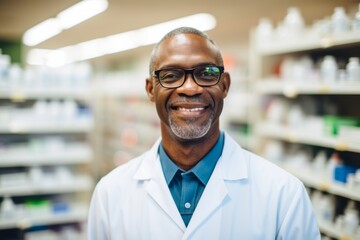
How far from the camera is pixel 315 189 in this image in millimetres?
3154

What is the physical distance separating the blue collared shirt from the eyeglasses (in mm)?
304

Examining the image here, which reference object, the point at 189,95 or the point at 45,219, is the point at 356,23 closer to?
the point at 189,95

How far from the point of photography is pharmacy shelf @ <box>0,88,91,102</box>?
13.1ft

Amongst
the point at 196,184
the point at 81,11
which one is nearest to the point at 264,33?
the point at 196,184

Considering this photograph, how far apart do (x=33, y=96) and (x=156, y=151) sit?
294 cm

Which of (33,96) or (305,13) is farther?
(305,13)

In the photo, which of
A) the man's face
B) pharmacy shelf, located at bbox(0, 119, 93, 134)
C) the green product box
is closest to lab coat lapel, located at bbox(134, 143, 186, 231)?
the man's face

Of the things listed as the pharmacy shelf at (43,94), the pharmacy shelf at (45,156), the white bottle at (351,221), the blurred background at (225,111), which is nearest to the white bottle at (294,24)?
the blurred background at (225,111)

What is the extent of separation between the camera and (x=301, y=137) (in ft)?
10.3

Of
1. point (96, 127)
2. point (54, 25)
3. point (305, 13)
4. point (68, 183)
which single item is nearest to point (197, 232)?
point (68, 183)

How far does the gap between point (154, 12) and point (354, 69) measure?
4576 mm

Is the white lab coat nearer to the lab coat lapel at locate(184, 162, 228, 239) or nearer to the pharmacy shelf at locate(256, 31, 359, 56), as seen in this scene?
the lab coat lapel at locate(184, 162, 228, 239)

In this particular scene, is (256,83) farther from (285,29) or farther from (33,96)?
(33,96)

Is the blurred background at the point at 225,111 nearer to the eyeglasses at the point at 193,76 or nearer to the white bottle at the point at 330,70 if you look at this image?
the white bottle at the point at 330,70
